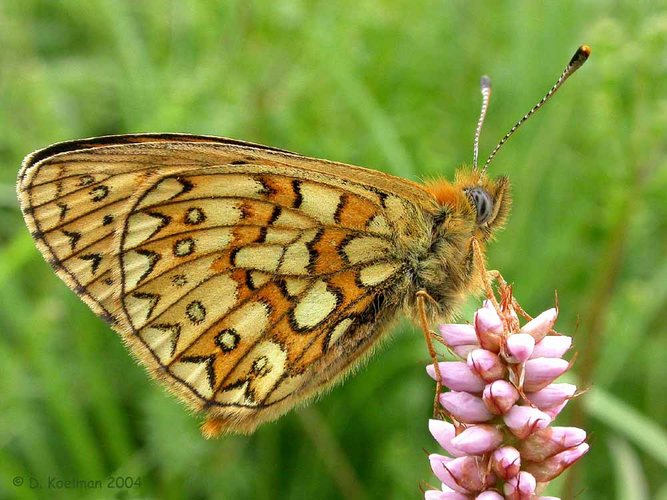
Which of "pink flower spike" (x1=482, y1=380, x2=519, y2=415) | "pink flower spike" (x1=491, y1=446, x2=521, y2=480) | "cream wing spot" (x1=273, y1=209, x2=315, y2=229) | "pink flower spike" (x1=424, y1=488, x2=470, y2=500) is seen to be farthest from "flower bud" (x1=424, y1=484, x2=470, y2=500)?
"cream wing spot" (x1=273, y1=209, x2=315, y2=229)

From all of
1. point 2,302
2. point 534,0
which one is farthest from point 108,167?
point 534,0

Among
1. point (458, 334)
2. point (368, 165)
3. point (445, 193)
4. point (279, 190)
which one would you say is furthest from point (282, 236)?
point (368, 165)

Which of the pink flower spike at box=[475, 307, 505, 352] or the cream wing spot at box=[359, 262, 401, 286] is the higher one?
the cream wing spot at box=[359, 262, 401, 286]

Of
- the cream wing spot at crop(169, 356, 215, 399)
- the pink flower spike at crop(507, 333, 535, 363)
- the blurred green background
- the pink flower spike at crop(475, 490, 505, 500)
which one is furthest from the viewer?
the blurred green background

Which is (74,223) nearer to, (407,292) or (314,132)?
(407,292)

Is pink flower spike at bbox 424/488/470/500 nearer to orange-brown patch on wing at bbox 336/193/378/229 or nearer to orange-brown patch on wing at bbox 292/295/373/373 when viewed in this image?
orange-brown patch on wing at bbox 292/295/373/373
